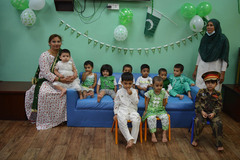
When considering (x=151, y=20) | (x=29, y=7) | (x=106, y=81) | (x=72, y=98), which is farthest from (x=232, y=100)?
(x=29, y=7)

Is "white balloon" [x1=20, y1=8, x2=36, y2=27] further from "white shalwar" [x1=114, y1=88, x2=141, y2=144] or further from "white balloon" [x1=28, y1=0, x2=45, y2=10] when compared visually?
"white shalwar" [x1=114, y1=88, x2=141, y2=144]

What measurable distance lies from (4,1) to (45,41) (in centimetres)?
87

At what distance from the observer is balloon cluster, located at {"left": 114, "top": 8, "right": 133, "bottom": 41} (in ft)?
11.2

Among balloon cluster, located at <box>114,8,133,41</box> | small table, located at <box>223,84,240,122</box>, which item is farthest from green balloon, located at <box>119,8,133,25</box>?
small table, located at <box>223,84,240,122</box>

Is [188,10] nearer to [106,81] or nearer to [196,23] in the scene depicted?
[196,23]

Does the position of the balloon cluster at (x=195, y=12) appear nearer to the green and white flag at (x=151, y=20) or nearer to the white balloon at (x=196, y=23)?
the white balloon at (x=196, y=23)

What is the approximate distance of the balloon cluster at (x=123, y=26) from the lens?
3.40 metres

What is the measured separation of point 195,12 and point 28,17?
2546 millimetres

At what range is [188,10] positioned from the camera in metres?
3.46

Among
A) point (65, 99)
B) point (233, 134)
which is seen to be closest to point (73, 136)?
point (65, 99)

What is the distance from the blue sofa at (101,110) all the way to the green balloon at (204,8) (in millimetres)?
1211

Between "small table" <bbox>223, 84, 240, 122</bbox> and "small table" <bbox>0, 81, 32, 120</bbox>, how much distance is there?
126 inches

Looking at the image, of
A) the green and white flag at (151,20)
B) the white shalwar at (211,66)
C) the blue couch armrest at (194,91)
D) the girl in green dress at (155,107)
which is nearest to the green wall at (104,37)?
the green and white flag at (151,20)

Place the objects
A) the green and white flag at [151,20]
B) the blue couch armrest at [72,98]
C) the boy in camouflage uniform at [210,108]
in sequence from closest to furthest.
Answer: the boy in camouflage uniform at [210,108] < the blue couch armrest at [72,98] < the green and white flag at [151,20]
